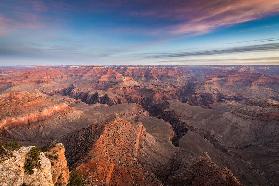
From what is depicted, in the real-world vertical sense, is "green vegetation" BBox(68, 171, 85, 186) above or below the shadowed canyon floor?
above

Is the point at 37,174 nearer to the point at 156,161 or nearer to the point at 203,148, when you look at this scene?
the point at 156,161

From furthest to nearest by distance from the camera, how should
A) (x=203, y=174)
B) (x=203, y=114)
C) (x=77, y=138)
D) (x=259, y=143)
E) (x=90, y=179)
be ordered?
1. (x=203, y=114)
2. (x=259, y=143)
3. (x=77, y=138)
4. (x=203, y=174)
5. (x=90, y=179)

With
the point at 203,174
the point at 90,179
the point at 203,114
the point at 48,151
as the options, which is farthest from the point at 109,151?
the point at 203,114

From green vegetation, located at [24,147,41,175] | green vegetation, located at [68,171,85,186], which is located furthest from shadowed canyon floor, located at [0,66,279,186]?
green vegetation, located at [24,147,41,175]

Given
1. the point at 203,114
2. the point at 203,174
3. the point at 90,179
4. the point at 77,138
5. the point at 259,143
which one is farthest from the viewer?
the point at 203,114

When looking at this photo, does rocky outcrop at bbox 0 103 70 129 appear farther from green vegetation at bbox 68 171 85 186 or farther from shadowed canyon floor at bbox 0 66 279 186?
green vegetation at bbox 68 171 85 186

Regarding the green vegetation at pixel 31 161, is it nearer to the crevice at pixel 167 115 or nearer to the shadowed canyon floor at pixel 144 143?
the shadowed canyon floor at pixel 144 143

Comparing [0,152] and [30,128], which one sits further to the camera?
[30,128]

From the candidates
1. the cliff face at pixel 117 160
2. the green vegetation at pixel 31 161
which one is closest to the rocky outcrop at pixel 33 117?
the cliff face at pixel 117 160
